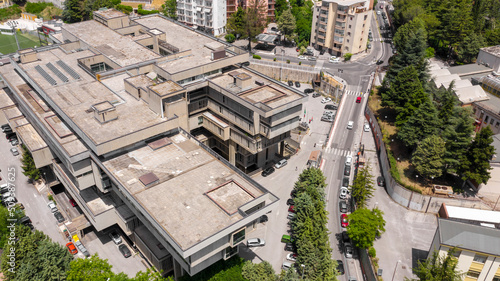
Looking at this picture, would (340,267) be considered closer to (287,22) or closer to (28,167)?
(28,167)

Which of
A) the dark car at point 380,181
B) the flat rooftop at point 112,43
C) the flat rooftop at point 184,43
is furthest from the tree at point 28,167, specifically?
the dark car at point 380,181

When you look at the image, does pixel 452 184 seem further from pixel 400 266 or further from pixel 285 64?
pixel 285 64

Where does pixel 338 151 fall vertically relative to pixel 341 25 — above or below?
below

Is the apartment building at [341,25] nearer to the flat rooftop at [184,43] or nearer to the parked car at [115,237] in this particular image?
the flat rooftop at [184,43]

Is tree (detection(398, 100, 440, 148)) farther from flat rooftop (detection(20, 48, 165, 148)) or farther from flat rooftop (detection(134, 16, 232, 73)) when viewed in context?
flat rooftop (detection(20, 48, 165, 148))

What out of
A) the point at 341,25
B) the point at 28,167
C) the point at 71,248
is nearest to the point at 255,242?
the point at 71,248

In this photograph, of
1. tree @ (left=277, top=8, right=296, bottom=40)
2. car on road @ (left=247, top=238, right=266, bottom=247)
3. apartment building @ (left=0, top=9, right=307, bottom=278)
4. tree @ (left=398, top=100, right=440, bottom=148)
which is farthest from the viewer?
tree @ (left=277, top=8, right=296, bottom=40)

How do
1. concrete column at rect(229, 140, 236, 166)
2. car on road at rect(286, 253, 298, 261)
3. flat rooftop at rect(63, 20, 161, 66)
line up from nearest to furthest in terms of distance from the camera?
car on road at rect(286, 253, 298, 261)
concrete column at rect(229, 140, 236, 166)
flat rooftop at rect(63, 20, 161, 66)

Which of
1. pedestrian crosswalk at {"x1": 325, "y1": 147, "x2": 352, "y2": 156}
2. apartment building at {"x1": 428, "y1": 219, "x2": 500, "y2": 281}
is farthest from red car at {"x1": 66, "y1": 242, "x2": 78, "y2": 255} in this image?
apartment building at {"x1": 428, "y1": 219, "x2": 500, "y2": 281}
